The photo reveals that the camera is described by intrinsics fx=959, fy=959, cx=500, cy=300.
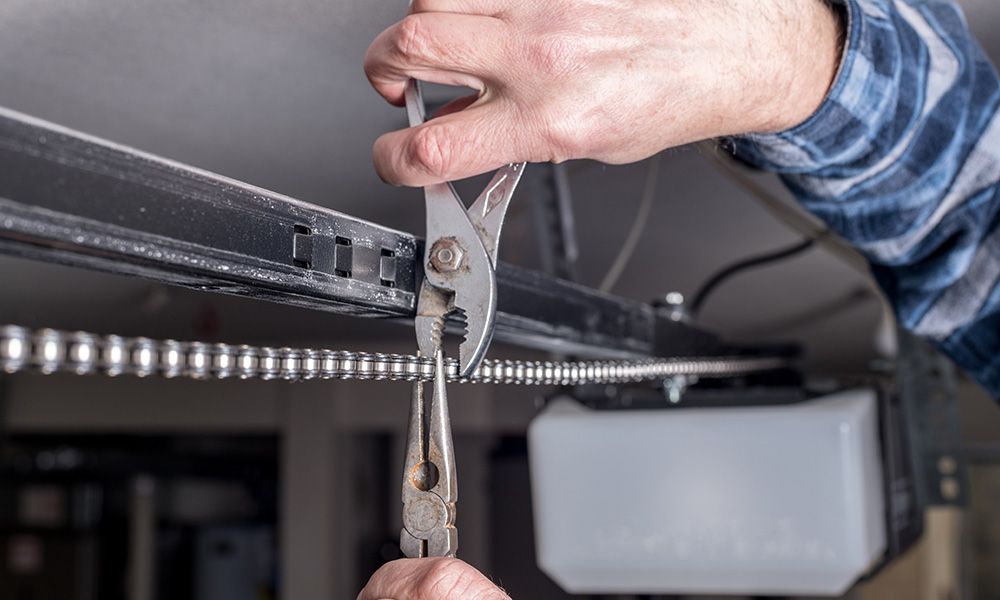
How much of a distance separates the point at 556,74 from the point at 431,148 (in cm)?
6

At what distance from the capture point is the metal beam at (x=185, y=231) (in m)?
0.27

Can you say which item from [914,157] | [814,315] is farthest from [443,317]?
[814,315]

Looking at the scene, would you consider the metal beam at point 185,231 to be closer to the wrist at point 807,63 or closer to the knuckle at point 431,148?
the knuckle at point 431,148

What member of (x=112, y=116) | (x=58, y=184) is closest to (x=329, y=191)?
(x=112, y=116)

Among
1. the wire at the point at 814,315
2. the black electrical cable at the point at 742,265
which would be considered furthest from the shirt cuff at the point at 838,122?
the wire at the point at 814,315

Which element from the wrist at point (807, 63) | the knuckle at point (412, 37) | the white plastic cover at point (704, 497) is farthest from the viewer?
the white plastic cover at point (704, 497)

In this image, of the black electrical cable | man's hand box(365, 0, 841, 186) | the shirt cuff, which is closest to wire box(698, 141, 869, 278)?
the black electrical cable

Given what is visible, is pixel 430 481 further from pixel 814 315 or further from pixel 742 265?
pixel 814 315

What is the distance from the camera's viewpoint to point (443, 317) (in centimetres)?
40

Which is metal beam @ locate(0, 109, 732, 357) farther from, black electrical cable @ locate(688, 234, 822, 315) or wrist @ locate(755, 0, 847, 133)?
black electrical cable @ locate(688, 234, 822, 315)

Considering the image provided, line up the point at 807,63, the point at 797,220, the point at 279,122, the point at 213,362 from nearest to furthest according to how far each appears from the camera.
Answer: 1. the point at 213,362
2. the point at 807,63
3. the point at 279,122
4. the point at 797,220

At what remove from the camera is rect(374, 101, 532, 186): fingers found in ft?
1.23

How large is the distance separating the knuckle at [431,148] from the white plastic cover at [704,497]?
16.9 inches

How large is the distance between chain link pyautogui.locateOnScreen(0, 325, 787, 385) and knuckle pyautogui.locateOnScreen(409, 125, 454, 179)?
0.08 meters
